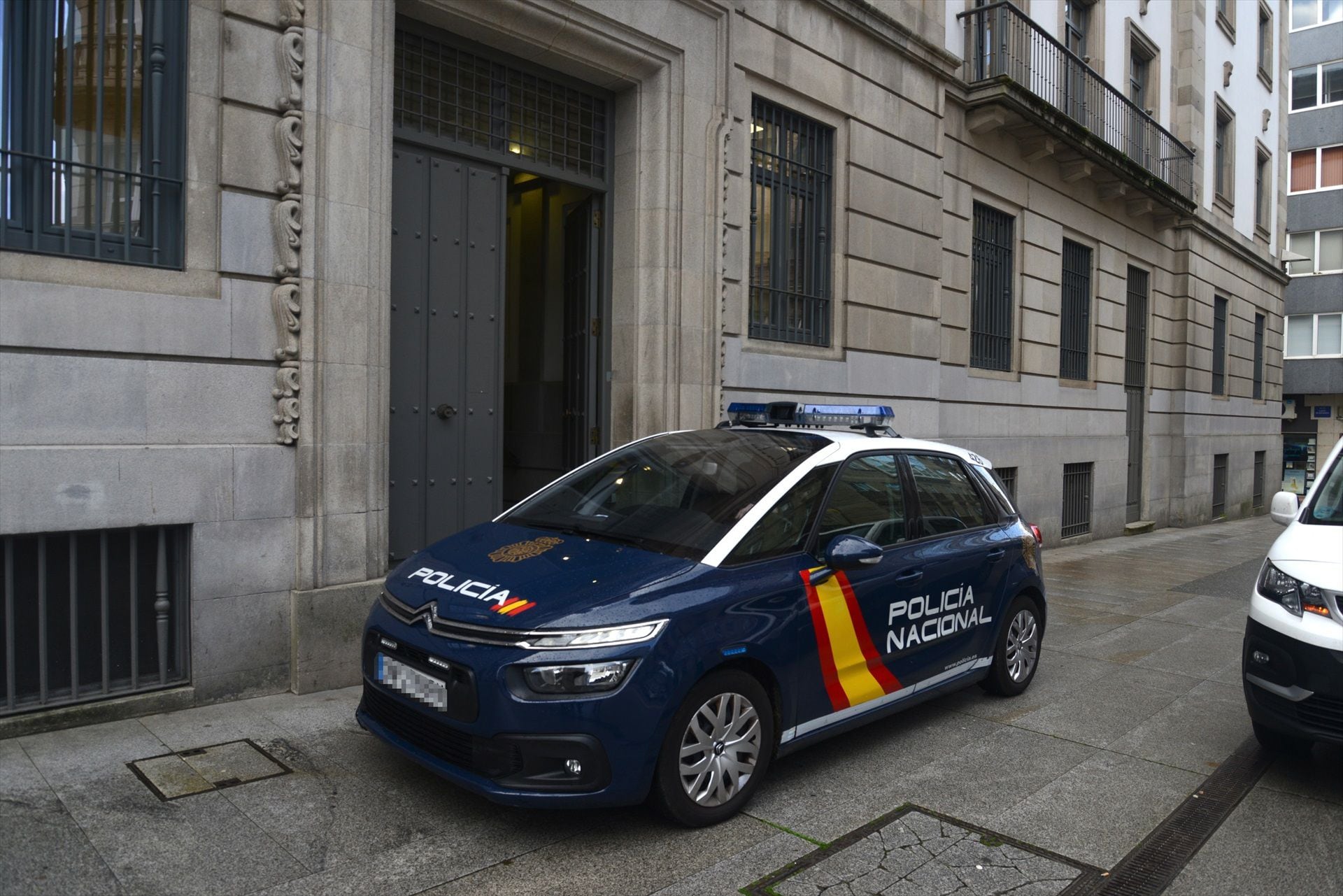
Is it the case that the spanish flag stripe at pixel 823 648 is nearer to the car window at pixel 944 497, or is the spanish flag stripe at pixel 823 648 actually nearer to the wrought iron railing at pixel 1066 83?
the car window at pixel 944 497

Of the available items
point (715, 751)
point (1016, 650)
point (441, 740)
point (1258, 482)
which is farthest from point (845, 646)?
point (1258, 482)

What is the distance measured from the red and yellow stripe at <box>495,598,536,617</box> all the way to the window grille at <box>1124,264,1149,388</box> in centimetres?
1681

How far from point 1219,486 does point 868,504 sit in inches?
834

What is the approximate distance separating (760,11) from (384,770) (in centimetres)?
792

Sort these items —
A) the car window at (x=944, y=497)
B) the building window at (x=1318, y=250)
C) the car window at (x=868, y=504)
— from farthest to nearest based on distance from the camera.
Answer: the building window at (x=1318, y=250) < the car window at (x=944, y=497) < the car window at (x=868, y=504)

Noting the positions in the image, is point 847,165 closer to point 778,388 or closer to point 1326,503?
point 778,388

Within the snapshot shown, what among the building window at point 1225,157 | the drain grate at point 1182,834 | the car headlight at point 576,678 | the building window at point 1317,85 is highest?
the building window at point 1317,85

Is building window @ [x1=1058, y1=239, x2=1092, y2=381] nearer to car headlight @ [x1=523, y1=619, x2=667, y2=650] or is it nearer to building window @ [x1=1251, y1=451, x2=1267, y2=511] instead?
building window @ [x1=1251, y1=451, x2=1267, y2=511]

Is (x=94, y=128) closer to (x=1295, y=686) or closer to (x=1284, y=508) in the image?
(x=1295, y=686)

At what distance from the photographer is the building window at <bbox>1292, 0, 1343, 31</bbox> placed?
107 feet

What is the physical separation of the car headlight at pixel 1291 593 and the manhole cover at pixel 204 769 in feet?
16.0

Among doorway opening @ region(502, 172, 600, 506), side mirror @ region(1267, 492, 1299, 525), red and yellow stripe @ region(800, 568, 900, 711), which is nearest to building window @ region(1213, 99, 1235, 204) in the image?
doorway opening @ region(502, 172, 600, 506)

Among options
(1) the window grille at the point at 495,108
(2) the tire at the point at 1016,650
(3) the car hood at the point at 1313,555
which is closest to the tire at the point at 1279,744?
(3) the car hood at the point at 1313,555

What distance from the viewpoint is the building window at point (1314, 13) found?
1288 inches
